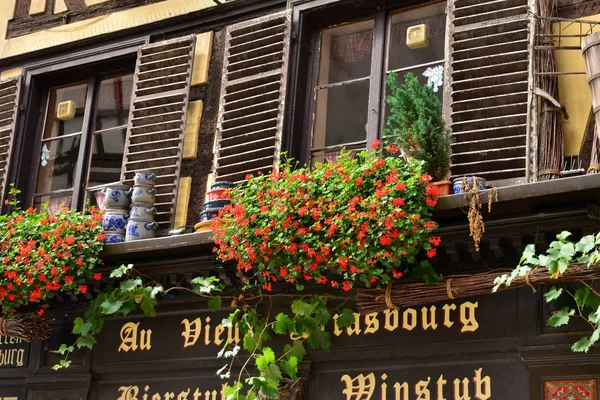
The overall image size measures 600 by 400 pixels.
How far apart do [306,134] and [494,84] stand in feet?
5.66

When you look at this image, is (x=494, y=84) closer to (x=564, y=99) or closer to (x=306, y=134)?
(x=564, y=99)

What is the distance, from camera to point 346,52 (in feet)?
31.2

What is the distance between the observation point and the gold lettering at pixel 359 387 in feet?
26.5

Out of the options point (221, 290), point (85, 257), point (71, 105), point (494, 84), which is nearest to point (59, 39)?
point (71, 105)

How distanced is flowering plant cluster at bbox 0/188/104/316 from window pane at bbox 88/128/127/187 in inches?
41.9

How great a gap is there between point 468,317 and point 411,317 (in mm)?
430

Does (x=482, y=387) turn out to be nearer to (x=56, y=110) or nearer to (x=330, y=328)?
(x=330, y=328)

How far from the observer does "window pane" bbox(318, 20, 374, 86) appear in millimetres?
9406

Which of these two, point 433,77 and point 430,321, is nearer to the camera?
point 430,321

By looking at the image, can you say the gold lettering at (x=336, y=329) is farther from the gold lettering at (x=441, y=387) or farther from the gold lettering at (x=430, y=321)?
the gold lettering at (x=441, y=387)

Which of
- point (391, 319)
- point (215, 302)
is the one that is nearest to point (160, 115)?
point (215, 302)

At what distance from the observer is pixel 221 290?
859 cm

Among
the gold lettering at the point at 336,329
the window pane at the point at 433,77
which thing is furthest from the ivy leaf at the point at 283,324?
the window pane at the point at 433,77

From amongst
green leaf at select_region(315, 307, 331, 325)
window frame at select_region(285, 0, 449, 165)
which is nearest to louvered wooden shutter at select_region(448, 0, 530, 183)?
window frame at select_region(285, 0, 449, 165)
